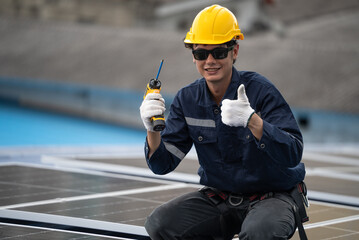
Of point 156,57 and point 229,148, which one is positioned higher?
point 156,57

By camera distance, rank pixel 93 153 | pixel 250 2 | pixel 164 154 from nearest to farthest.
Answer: pixel 164 154
pixel 93 153
pixel 250 2

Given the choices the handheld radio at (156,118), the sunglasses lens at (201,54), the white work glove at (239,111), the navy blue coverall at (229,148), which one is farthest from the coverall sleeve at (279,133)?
the handheld radio at (156,118)

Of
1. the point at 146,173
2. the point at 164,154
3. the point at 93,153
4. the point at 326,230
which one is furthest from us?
the point at 93,153

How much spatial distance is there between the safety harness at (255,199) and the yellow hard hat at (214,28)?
1.05m

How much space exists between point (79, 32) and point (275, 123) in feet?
80.8

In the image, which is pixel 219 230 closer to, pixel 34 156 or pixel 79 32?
pixel 34 156

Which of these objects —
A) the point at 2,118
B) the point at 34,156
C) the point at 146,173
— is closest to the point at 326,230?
the point at 146,173

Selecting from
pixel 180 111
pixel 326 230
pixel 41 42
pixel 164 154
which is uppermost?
pixel 41 42

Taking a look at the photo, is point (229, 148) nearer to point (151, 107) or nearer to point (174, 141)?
point (174, 141)

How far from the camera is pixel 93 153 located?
1096cm

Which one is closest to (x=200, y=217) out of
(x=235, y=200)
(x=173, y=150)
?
(x=235, y=200)

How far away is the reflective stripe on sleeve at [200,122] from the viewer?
4.29 meters

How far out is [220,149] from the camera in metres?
4.23

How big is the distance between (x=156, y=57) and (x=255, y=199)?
20.8m
